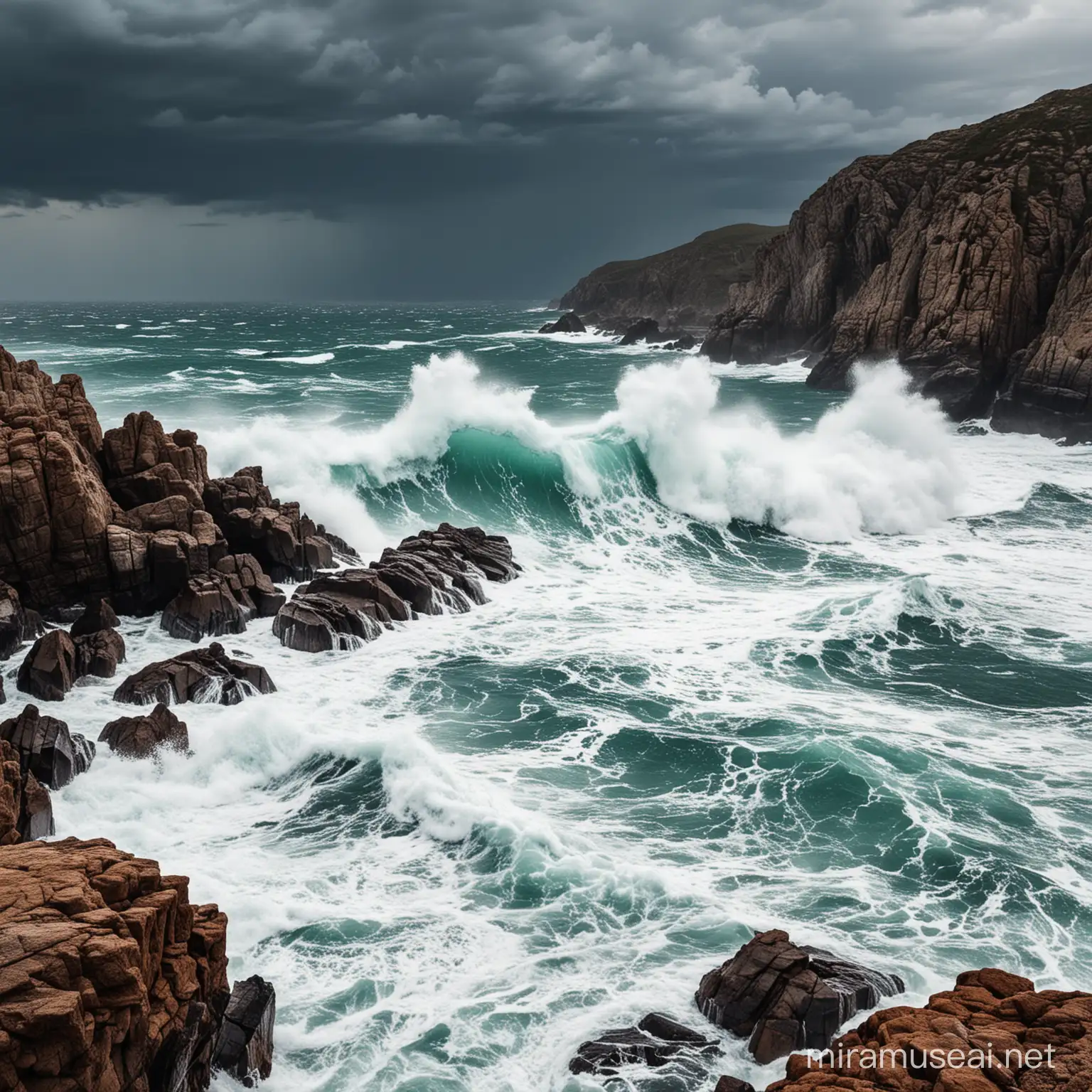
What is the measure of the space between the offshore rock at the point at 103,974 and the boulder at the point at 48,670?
8947 mm

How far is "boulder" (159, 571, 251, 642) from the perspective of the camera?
21.0 meters

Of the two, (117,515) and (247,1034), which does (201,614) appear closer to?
(117,515)

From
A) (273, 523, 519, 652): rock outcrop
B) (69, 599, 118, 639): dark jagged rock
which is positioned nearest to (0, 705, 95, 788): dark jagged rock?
(69, 599, 118, 639): dark jagged rock

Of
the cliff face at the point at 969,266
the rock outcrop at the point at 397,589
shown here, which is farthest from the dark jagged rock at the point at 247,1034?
the cliff face at the point at 969,266

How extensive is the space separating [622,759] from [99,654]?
33.6 feet

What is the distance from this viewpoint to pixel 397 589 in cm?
2392

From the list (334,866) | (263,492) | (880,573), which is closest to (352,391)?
(263,492)

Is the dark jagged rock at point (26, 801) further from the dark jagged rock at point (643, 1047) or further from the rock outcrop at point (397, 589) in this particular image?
the rock outcrop at point (397, 589)

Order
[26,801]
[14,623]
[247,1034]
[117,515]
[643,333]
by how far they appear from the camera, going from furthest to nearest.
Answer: [643,333] < [117,515] < [14,623] < [26,801] < [247,1034]

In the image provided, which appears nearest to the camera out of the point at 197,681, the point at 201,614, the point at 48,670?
the point at 48,670

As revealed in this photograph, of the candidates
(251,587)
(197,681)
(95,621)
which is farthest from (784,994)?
(251,587)

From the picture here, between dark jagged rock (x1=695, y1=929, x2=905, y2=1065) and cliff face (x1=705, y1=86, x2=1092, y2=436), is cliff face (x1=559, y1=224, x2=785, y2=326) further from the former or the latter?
dark jagged rock (x1=695, y1=929, x2=905, y2=1065)

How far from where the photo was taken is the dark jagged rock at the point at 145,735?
15383mm

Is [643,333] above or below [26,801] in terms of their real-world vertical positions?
above
